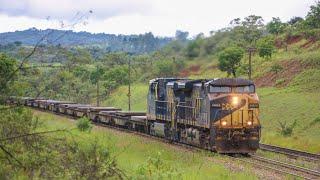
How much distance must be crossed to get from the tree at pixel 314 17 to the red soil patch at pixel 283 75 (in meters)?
10.6

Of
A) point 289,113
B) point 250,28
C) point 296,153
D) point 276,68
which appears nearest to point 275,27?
point 250,28

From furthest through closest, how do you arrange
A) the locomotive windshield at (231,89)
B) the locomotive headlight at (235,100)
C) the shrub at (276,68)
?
the shrub at (276,68), the locomotive windshield at (231,89), the locomotive headlight at (235,100)

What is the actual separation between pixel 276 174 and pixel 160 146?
29.0ft

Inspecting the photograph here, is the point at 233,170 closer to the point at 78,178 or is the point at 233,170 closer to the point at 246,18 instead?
the point at 78,178

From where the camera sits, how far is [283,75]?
6875cm

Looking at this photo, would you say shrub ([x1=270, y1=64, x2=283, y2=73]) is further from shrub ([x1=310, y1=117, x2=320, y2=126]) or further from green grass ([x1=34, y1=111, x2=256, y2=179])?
green grass ([x1=34, y1=111, x2=256, y2=179])

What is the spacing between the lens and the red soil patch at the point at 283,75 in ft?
218

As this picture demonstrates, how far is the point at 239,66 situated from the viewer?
2744 inches

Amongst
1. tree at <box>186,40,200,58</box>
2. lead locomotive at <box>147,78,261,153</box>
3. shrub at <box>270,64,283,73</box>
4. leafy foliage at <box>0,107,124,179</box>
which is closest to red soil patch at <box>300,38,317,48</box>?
shrub at <box>270,64,283,73</box>

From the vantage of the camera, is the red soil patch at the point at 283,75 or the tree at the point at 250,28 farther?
the tree at the point at 250,28

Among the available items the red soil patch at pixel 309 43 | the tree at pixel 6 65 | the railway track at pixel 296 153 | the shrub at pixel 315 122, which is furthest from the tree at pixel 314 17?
the tree at pixel 6 65

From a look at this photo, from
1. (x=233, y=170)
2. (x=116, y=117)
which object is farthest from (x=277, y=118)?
(x=233, y=170)

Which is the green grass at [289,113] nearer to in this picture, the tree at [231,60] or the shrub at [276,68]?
the tree at [231,60]

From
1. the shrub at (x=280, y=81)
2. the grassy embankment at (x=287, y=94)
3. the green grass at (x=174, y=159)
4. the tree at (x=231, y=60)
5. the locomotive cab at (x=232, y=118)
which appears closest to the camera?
the green grass at (x=174, y=159)
